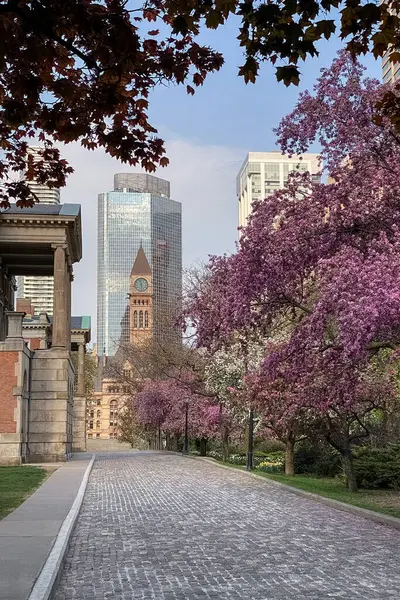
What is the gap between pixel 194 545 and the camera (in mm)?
10758

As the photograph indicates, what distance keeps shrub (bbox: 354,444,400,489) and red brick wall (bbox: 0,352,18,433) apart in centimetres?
1655

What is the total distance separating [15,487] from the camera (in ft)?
65.8

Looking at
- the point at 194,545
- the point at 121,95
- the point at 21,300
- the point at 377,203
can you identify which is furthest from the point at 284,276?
the point at 21,300

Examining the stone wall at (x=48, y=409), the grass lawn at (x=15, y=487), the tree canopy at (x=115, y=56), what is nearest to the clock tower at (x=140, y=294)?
the stone wall at (x=48, y=409)

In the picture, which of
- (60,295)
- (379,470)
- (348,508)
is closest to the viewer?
(348,508)

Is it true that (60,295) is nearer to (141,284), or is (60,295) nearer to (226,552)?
(226,552)

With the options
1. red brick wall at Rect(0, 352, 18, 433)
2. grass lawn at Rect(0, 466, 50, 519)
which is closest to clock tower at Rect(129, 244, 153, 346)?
red brick wall at Rect(0, 352, 18, 433)

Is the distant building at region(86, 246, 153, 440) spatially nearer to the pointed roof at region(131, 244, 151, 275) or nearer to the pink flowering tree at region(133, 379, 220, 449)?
the pointed roof at region(131, 244, 151, 275)

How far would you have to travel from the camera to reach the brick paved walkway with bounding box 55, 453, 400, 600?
788 centimetres

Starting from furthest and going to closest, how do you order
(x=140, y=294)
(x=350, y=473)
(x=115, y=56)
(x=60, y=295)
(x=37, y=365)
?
(x=140, y=294) → (x=60, y=295) → (x=37, y=365) → (x=350, y=473) → (x=115, y=56)

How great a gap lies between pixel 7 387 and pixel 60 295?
731 cm

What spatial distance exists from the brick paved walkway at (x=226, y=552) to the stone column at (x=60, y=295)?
22.3 m

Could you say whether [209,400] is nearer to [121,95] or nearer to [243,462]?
[243,462]

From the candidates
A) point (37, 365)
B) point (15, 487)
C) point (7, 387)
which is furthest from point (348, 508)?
point (37, 365)
